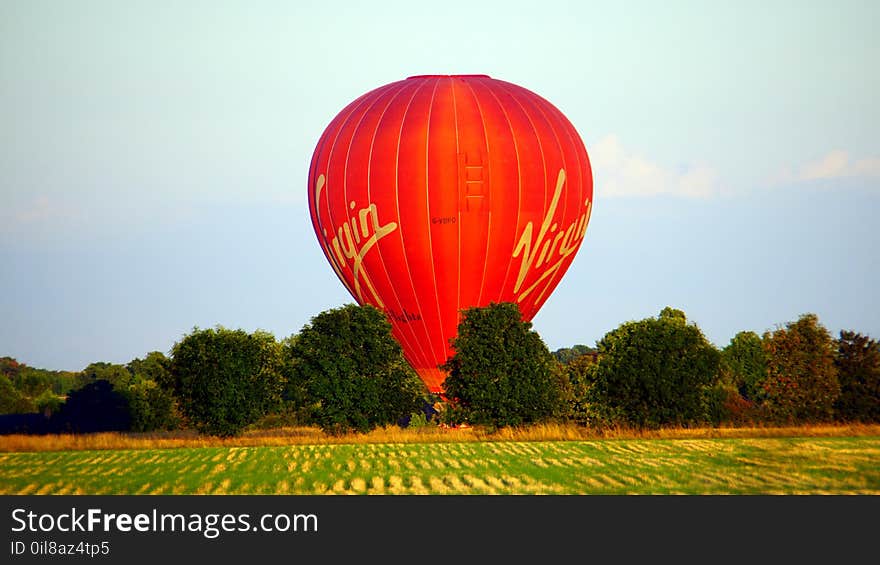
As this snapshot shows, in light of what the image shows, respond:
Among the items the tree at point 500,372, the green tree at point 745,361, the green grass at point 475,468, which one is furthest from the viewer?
the green tree at point 745,361

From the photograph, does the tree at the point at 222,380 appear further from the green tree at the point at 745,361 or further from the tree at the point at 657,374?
the green tree at the point at 745,361

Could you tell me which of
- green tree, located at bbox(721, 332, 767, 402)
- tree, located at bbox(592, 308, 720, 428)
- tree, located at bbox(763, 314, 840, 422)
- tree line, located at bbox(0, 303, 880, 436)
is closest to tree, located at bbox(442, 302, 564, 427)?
tree line, located at bbox(0, 303, 880, 436)

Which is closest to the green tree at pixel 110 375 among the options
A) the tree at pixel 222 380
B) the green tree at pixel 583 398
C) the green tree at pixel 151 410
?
the green tree at pixel 151 410

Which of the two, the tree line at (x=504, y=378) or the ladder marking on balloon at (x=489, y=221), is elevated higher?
the ladder marking on balloon at (x=489, y=221)

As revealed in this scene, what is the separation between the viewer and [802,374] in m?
52.8

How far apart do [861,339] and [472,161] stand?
18386 millimetres

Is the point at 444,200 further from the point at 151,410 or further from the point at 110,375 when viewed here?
the point at 110,375

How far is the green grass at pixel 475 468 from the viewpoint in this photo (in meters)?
30.7

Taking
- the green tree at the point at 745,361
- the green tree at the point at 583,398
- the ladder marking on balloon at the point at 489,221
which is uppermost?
the ladder marking on balloon at the point at 489,221

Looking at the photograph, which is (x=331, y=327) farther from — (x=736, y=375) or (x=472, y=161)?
(x=736, y=375)

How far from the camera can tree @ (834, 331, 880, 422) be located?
52312mm

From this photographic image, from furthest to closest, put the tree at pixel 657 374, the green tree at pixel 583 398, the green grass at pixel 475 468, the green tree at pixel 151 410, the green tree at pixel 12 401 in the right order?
the green tree at pixel 12 401 < the green tree at pixel 151 410 < the green tree at pixel 583 398 < the tree at pixel 657 374 < the green grass at pixel 475 468

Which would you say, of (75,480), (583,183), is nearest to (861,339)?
(583,183)

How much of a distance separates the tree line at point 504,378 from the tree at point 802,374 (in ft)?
0.15
